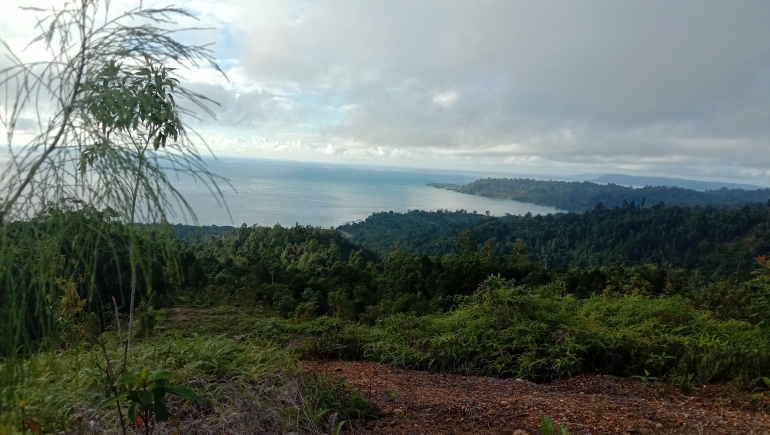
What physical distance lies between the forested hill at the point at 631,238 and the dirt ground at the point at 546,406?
2611 cm

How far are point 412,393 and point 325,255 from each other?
2239cm

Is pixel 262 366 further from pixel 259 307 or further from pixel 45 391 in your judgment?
pixel 259 307

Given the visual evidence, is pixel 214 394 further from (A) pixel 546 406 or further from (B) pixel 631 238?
(B) pixel 631 238

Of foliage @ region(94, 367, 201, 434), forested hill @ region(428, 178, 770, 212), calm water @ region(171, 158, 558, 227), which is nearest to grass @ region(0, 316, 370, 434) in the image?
foliage @ region(94, 367, 201, 434)

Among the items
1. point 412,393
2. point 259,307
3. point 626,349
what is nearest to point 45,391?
point 412,393

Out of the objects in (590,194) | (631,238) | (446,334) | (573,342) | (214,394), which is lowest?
(631,238)

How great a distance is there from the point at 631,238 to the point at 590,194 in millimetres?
45938

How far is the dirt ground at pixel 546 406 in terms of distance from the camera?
9.12ft

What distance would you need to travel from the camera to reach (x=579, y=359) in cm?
410

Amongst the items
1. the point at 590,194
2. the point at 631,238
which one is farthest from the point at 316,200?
the point at 590,194

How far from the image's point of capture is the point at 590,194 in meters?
79.2

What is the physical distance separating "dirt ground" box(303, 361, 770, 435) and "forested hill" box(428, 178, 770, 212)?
63.0 metres

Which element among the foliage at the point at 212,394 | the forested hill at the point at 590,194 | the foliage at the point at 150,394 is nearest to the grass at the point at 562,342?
the foliage at the point at 212,394

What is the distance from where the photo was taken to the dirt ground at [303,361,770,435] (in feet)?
9.12
